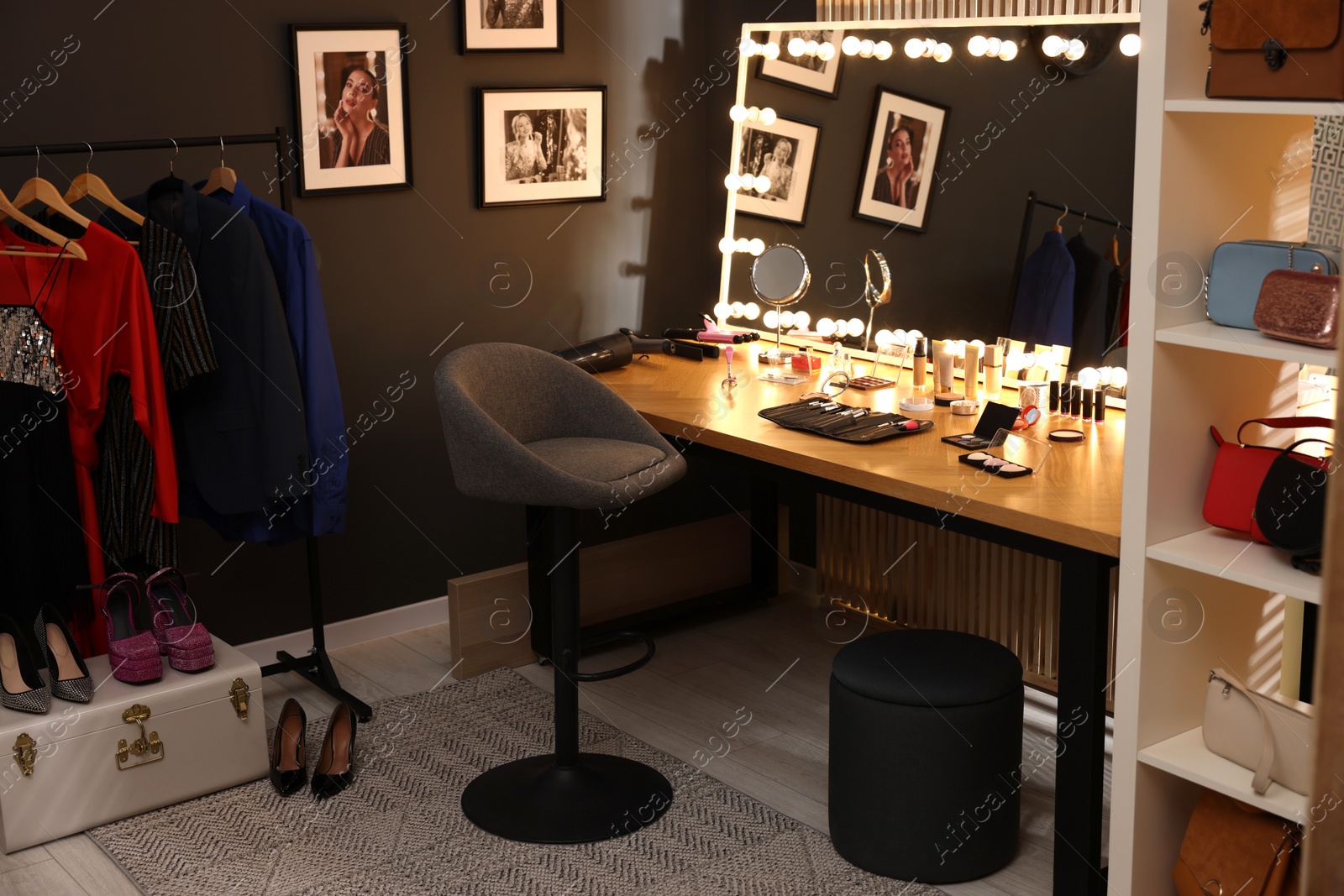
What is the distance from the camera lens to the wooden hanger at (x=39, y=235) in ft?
8.78

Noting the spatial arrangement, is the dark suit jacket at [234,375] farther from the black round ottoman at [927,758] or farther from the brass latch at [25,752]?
the black round ottoman at [927,758]

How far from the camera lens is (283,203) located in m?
3.17

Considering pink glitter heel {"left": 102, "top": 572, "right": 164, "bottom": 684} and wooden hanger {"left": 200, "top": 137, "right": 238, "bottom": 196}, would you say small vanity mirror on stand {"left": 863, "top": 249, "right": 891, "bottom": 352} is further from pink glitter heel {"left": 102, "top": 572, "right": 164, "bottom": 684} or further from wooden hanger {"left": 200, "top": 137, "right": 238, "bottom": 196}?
pink glitter heel {"left": 102, "top": 572, "right": 164, "bottom": 684}

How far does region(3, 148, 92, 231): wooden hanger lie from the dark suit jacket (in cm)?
18

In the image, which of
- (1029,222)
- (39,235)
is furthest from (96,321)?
(1029,222)

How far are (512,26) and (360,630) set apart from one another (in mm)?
1859

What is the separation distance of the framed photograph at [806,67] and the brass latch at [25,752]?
2.61 m

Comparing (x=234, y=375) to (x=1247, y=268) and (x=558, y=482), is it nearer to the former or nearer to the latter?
(x=558, y=482)

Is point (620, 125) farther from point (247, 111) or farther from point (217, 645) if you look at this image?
point (217, 645)

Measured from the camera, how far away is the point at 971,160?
3.11 m

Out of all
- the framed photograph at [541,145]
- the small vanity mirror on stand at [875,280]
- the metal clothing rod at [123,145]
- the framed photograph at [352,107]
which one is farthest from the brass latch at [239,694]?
the small vanity mirror on stand at [875,280]

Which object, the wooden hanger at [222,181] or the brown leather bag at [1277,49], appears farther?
the wooden hanger at [222,181]

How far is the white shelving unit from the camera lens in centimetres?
187

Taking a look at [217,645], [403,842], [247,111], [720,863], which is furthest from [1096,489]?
[247,111]
